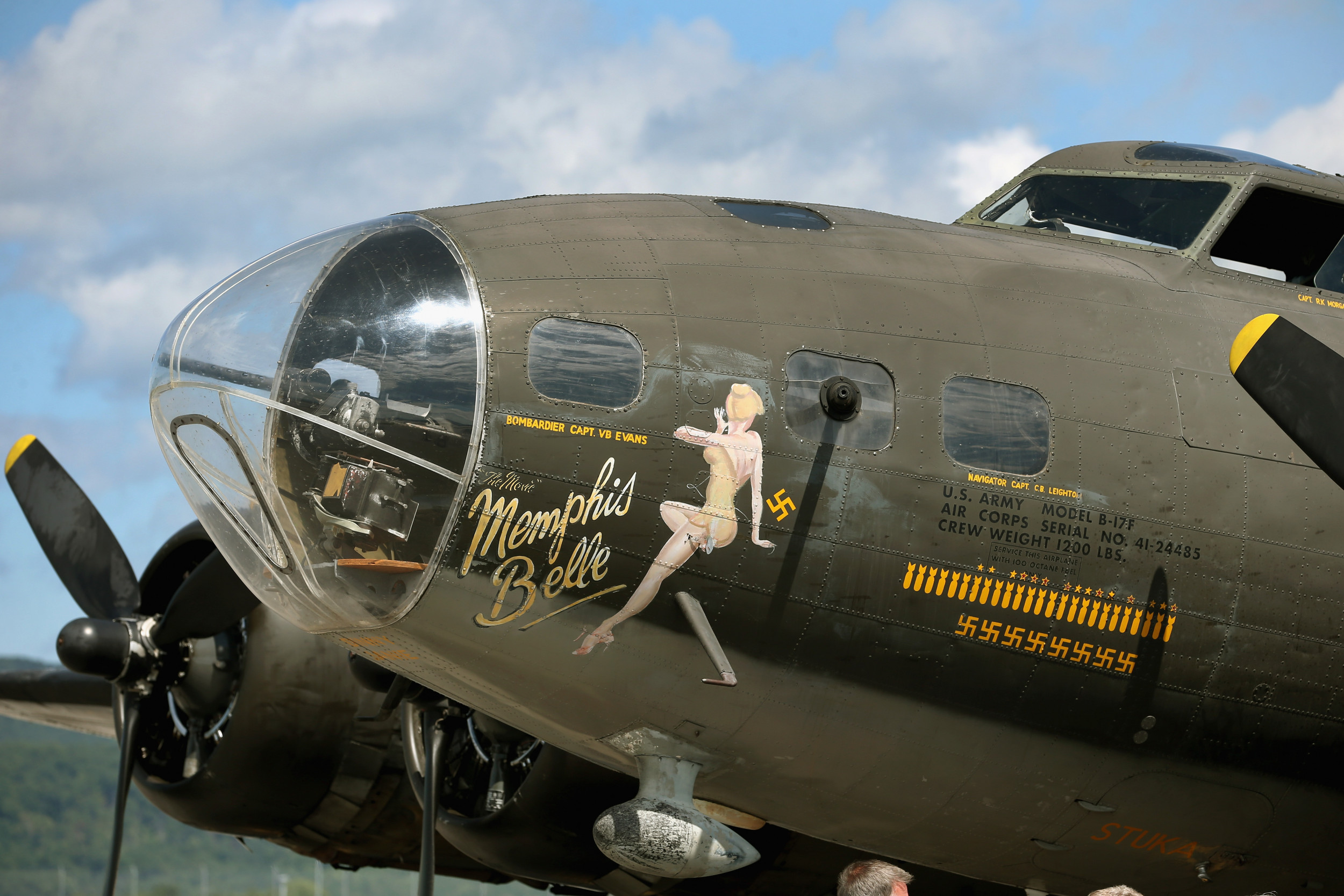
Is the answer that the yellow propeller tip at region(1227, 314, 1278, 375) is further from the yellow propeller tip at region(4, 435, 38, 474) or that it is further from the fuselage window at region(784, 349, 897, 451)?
the yellow propeller tip at region(4, 435, 38, 474)

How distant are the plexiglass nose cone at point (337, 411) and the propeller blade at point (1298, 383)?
372cm

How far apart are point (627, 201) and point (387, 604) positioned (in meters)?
2.60

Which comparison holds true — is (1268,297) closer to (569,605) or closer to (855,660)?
(855,660)

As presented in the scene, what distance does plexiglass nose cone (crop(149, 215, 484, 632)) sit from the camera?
6.52 metres

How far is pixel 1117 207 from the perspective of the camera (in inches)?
356

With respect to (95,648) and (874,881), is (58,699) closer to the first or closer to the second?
(95,648)

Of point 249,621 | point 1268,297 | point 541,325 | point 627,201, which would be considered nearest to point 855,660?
point 541,325

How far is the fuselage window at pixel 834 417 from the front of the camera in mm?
6840

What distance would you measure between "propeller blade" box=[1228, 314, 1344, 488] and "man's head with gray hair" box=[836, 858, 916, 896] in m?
3.35

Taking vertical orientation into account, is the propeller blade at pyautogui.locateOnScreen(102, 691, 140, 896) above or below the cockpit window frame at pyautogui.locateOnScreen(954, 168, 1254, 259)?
below

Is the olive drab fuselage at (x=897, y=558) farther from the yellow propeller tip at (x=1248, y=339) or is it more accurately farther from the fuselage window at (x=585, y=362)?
the yellow propeller tip at (x=1248, y=339)

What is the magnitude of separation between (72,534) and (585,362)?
8146mm

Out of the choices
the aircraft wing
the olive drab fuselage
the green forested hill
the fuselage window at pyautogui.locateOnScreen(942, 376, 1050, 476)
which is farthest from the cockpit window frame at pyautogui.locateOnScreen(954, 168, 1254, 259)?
the green forested hill

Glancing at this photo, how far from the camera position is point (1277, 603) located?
739 cm
